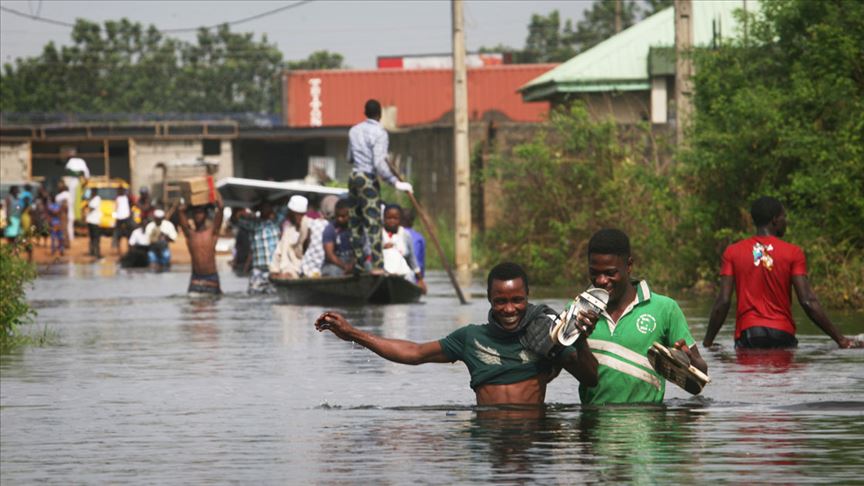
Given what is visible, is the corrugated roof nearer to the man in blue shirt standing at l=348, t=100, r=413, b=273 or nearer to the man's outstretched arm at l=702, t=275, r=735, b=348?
the man in blue shirt standing at l=348, t=100, r=413, b=273

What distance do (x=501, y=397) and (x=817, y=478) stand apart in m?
1.75

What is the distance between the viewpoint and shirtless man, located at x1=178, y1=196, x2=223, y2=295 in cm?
2584

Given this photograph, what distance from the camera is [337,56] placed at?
430ft

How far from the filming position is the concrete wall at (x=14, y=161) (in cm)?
6994

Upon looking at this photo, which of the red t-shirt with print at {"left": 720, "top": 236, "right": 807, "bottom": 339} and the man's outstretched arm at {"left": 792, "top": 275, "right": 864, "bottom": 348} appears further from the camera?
the red t-shirt with print at {"left": 720, "top": 236, "right": 807, "bottom": 339}

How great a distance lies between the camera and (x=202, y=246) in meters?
25.9

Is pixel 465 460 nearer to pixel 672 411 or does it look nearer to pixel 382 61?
pixel 672 411

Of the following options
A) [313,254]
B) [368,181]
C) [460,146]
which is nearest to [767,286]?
[368,181]

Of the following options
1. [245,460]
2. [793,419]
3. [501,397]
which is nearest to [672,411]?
[793,419]

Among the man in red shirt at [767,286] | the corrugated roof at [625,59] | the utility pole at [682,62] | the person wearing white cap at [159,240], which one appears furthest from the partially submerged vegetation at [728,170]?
the person wearing white cap at [159,240]

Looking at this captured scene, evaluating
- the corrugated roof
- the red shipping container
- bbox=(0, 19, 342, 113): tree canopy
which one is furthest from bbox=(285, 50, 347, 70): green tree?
the corrugated roof

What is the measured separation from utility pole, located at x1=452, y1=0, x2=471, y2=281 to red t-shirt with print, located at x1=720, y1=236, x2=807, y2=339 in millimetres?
20763

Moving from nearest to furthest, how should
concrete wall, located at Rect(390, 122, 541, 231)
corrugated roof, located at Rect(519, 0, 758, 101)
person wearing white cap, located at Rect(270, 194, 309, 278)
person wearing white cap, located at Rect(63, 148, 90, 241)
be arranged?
person wearing white cap, located at Rect(270, 194, 309, 278) → concrete wall, located at Rect(390, 122, 541, 231) → corrugated roof, located at Rect(519, 0, 758, 101) → person wearing white cap, located at Rect(63, 148, 90, 241)

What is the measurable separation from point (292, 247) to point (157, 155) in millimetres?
45100
